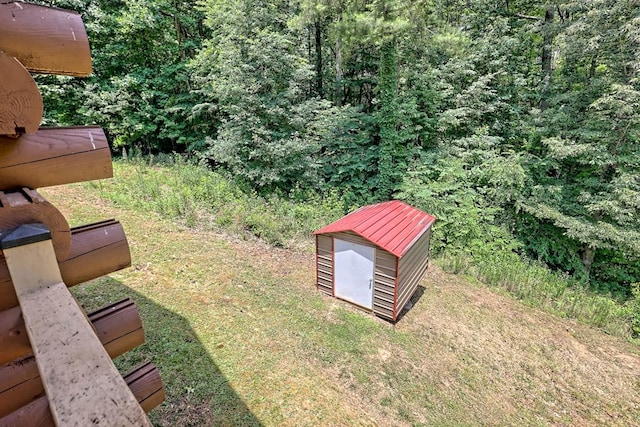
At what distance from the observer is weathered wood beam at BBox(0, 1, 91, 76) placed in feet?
3.37

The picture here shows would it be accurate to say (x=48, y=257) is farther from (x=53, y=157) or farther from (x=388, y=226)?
(x=388, y=226)

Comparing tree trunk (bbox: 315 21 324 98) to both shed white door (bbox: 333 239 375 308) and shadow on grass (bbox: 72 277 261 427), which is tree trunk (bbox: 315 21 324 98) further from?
shadow on grass (bbox: 72 277 261 427)

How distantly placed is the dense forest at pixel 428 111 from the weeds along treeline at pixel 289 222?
1.88ft

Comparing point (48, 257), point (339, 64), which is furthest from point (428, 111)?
point (48, 257)

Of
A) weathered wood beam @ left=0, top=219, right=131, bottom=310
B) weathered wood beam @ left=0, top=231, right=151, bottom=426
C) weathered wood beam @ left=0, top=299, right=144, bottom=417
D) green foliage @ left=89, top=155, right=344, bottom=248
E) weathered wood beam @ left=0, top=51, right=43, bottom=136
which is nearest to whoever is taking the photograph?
weathered wood beam @ left=0, top=231, right=151, bottom=426

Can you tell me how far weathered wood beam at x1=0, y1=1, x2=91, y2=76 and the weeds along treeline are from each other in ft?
21.8

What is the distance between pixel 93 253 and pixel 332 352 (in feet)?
13.6

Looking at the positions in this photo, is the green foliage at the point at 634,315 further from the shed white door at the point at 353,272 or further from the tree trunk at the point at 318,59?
the tree trunk at the point at 318,59

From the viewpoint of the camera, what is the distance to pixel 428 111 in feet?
37.2

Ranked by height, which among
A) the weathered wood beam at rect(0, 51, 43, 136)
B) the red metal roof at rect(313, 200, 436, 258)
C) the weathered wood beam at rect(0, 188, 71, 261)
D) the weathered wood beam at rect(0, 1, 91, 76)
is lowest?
the red metal roof at rect(313, 200, 436, 258)

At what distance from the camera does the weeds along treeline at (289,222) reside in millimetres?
7023

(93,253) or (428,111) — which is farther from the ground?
(428,111)

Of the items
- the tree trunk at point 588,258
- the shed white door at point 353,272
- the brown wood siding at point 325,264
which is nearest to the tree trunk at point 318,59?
the brown wood siding at point 325,264

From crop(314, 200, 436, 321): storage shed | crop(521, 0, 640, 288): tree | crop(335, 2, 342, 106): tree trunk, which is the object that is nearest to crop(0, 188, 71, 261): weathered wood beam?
crop(314, 200, 436, 321): storage shed
